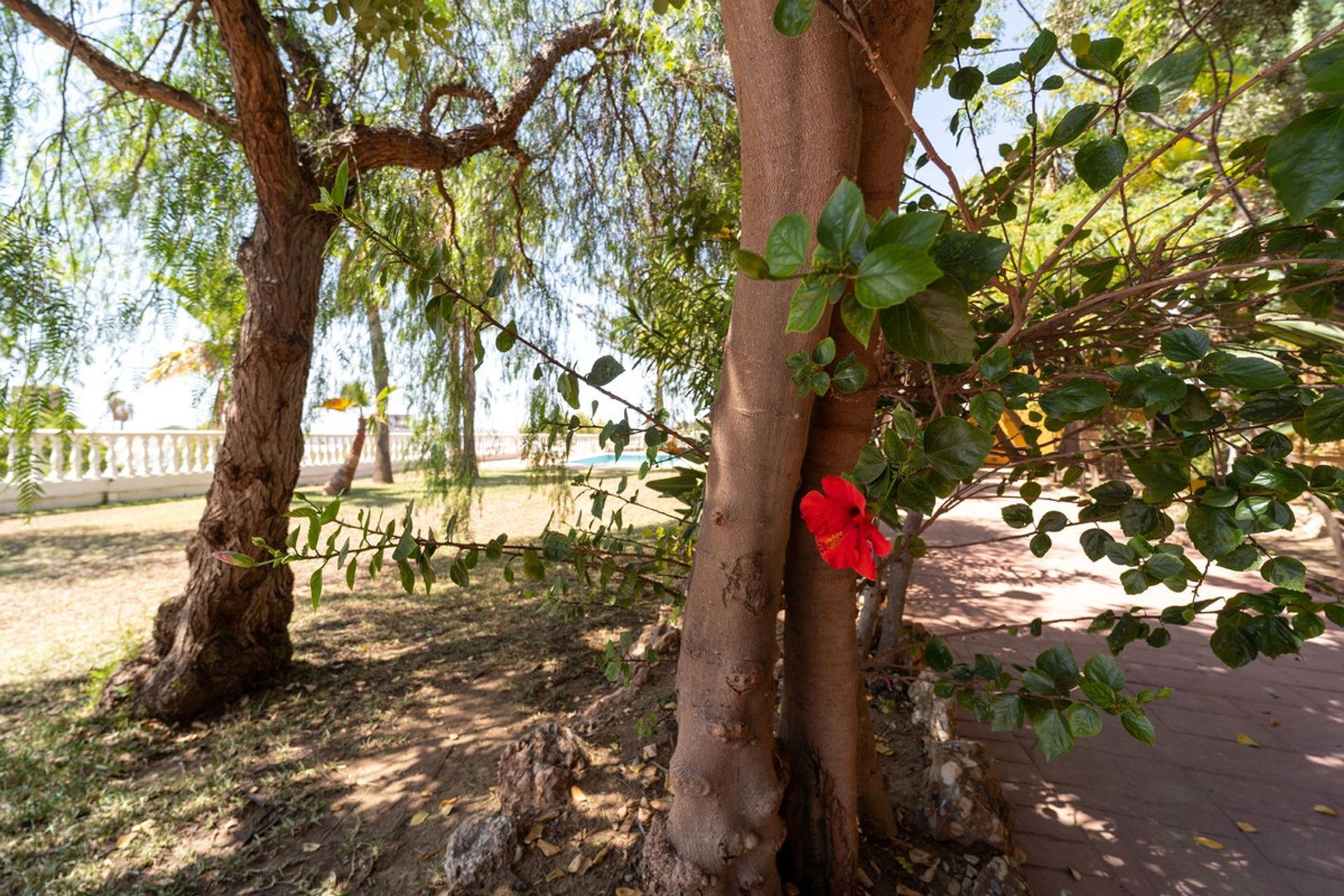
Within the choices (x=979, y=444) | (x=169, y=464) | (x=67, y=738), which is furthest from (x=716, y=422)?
(x=169, y=464)

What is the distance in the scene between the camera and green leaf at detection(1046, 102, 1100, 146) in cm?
81

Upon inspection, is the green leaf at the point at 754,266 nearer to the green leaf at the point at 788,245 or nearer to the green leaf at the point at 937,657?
the green leaf at the point at 788,245

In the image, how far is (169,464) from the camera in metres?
9.04

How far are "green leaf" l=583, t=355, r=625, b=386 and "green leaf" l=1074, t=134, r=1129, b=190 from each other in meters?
0.81

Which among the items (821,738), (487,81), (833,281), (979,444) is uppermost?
(487,81)

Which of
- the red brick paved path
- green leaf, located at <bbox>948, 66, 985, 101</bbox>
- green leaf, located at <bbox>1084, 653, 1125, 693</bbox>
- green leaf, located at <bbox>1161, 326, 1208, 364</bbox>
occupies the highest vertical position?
green leaf, located at <bbox>948, 66, 985, 101</bbox>

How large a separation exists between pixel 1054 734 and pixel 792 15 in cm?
91

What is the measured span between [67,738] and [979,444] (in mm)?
3338

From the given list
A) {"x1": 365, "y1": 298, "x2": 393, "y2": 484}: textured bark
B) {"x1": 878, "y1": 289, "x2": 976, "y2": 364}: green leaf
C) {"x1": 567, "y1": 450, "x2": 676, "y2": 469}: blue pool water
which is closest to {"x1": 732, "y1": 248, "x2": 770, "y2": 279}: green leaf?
{"x1": 878, "y1": 289, "x2": 976, "y2": 364}: green leaf

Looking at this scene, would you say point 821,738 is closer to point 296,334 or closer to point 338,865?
point 338,865

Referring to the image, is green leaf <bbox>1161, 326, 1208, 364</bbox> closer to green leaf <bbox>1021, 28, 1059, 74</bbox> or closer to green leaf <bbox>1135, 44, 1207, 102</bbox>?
green leaf <bbox>1135, 44, 1207, 102</bbox>

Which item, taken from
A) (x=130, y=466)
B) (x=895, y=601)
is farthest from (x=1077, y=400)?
(x=130, y=466)

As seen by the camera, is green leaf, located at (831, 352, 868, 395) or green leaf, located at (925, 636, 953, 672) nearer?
green leaf, located at (831, 352, 868, 395)

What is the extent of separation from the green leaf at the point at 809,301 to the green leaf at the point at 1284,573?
0.78 meters
